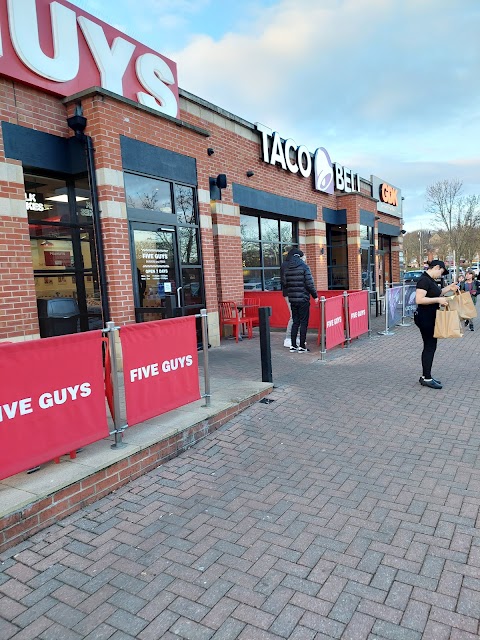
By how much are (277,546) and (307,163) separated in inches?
512

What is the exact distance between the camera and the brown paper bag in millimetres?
5672

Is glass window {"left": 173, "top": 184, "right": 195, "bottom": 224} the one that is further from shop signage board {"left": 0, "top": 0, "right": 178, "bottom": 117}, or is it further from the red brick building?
shop signage board {"left": 0, "top": 0, "right": 178, "bottom": 117}

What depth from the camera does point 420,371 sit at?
276 inches

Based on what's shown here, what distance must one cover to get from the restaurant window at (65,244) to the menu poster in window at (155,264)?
2.99 ft

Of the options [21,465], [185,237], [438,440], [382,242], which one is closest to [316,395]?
[438,440]

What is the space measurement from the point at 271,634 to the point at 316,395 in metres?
3.84

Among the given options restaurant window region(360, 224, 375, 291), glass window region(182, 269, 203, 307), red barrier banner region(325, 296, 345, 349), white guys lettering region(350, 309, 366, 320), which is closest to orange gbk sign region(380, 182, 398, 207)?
→ restaurant window region(360, 224, 375, 291)

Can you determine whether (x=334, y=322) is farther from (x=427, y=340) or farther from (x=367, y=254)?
(x=367, y=254)

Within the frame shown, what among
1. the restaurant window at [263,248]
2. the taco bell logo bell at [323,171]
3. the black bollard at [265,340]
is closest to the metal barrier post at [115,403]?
the black bollard at [265,340]

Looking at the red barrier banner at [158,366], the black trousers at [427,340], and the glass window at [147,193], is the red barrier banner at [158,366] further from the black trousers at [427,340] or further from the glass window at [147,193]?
the glass window at [147,193]

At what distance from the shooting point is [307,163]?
1388 cm

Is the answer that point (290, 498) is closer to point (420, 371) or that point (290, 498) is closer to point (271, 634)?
point (271, 634)

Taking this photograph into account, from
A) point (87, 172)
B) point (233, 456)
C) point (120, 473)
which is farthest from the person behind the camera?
point (87, 172)

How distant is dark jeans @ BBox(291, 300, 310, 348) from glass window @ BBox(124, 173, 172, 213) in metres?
3.06
